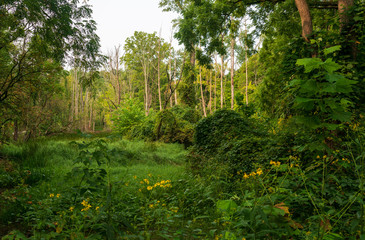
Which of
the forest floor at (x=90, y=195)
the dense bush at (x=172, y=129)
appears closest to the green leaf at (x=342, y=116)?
the forest floor at (x=90, y=195)

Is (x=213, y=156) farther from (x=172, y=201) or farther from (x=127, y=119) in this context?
(x=127, y=119)

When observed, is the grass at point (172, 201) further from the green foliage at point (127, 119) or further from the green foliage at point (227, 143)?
the green foliage at point (127, 119)

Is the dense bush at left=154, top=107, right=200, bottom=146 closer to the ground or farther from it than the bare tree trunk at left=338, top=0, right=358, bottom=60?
closer to the ground

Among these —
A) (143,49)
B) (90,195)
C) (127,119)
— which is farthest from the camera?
(143,49)

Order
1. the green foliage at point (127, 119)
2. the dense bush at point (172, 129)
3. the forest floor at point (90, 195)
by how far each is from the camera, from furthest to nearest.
Result: 1. the green foliage at point (127, 119)
2. the dense bush at point (172, 129)
3. the forest floor at point (90, 195)

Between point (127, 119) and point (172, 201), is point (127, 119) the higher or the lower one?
the higher one

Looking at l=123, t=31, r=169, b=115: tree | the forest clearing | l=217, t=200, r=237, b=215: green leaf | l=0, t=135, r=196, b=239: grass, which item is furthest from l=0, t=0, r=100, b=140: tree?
l=123, t=31, r=169, b=115: tree

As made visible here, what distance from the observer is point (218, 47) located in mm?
8820

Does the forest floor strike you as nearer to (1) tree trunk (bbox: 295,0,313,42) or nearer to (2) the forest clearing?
(2) the forest clearing

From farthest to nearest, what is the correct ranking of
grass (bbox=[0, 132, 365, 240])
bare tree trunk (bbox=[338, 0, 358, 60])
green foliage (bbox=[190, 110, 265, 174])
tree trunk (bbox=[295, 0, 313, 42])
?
green foliage (bbox=[190, 110, 265, 174]), tree trunk (bbox=[295, 0, 313, 42]), bare tree trunk (bbox=[338, 0, 358, 60]), grass (bbox=[0, 132, 365, 240])

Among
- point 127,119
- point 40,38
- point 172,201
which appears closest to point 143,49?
point 127,119

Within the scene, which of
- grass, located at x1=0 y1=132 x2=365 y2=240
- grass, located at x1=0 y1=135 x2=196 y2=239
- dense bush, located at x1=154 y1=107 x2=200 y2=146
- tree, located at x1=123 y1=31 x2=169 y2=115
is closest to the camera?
grass, located at x1=0 y1=132 x2=365 y2=240

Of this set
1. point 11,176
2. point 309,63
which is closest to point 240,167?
point 309,63

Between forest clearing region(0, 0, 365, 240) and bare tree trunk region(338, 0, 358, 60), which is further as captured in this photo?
bare tree trunk region(338, 0, 358, 60)
